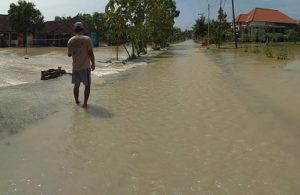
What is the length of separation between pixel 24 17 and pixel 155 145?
5631 centimetres

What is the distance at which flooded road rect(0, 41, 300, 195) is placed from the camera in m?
4.56

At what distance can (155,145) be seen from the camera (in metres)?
6.01

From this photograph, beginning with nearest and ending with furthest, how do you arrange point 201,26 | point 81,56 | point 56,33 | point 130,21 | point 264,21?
1. point 81,56
2. point 130,21
3. point 56,33
4. point 264,21
5. point 201,26

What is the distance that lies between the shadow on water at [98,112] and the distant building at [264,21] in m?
68.9

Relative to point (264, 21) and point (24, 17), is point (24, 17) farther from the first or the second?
point (264, 21)

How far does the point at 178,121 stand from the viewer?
759cm

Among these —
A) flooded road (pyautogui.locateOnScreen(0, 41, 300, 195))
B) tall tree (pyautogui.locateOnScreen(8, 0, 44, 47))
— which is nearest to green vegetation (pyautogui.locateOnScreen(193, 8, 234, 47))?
tall tree (pyautogui.locateOnScreen(8, 0, 44, 47))

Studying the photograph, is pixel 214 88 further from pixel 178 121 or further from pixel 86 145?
pixel 86 145

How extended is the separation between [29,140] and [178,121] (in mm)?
2573

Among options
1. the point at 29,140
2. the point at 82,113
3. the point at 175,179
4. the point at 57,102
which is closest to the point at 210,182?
the point at 175,179

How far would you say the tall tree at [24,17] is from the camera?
191 feet

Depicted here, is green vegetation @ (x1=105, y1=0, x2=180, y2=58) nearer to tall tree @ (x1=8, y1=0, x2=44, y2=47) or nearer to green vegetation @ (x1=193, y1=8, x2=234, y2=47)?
green vegetation @ (x1=193, y1=8, x2=234, y2=47)

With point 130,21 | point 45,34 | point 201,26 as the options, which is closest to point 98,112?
point 130,21

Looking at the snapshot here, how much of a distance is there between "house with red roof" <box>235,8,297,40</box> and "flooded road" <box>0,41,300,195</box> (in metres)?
68.3
